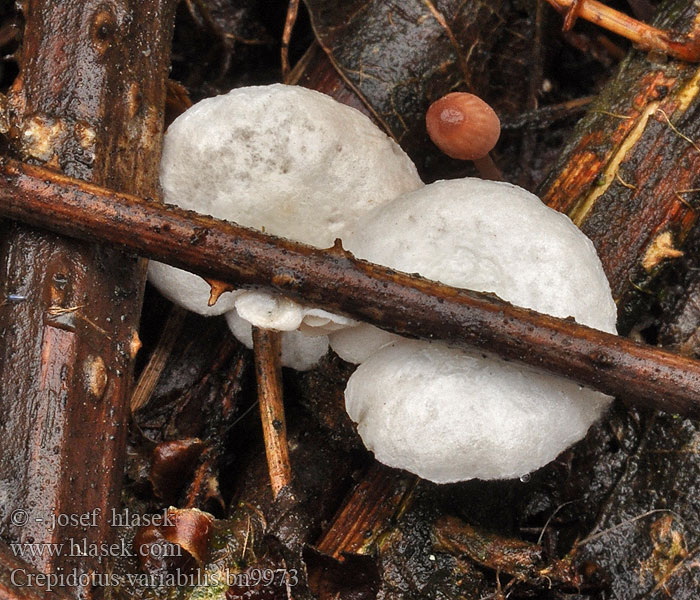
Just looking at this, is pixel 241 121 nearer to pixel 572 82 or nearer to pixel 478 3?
pixel 478 3

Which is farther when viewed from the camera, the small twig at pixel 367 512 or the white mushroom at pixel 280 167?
the small twig at pixel 367 512

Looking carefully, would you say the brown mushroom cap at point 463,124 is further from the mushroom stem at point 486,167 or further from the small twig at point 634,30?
the small twig at point 634,30

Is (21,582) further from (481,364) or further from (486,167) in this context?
(486,167)

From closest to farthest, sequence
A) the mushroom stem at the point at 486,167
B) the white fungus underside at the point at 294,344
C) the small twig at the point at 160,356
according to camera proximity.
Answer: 1. the white fungus underside at the point at 294,344
2. the small twig at the point at 160,356
3. the mushroom stem at the point at 486,167

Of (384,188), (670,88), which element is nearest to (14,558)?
(384,188)

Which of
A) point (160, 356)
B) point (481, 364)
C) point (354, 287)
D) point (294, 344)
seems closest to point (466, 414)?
point (481, 364)

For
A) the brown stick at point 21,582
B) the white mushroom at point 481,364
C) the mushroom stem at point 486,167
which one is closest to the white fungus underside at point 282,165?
the white mushroom at point 481,364
